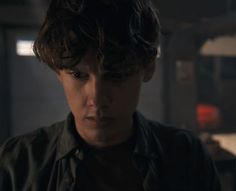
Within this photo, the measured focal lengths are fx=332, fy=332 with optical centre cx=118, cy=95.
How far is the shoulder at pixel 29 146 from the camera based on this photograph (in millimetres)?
902

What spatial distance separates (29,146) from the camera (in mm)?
921

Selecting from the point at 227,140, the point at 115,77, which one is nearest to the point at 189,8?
the point at 227,140

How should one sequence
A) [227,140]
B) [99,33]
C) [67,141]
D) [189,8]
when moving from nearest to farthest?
[99,33] → [67,141] → [189,8] → [227,140]

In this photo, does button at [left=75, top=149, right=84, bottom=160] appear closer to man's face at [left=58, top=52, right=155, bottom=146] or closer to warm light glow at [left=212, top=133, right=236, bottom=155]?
man's face at [left=58, top=52, right=155, bottom=146]

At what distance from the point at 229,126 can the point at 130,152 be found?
6697mm

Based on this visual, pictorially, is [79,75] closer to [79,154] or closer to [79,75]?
[79,75]

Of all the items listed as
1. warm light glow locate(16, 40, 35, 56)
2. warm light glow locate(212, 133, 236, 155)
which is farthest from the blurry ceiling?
warm light glow locate(212, 133, 236, 155)

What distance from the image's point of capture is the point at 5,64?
4.30 metres

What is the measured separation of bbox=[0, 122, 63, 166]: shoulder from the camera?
0.90 m

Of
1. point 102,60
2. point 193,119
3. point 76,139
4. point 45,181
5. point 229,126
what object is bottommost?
point 229,126

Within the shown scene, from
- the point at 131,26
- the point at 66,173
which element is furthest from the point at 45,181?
the point at 131,26

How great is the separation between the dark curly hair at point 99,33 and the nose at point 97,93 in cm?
4

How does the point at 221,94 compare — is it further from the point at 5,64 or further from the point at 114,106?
the point at 114,106

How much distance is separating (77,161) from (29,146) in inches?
5.7
